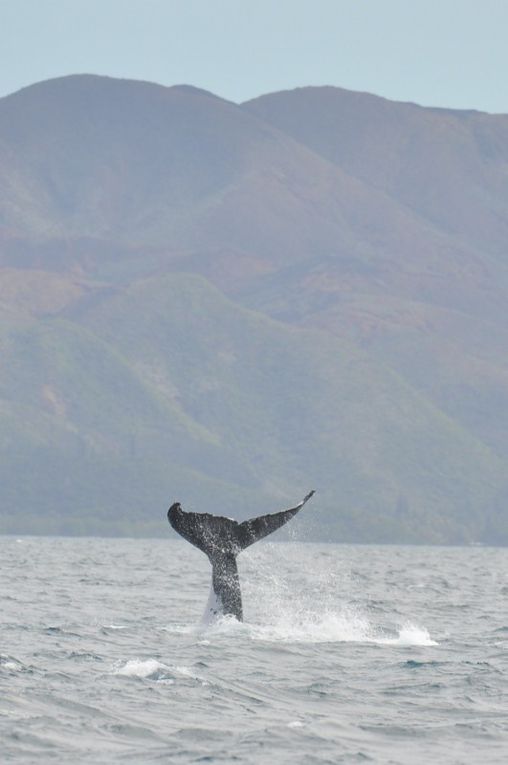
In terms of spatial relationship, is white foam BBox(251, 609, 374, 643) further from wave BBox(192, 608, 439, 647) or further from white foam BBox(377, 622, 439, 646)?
white foam BBox(377, 622, 439, 646)

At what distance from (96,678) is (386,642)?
30.0 ft

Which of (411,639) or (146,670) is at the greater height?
(146,670)

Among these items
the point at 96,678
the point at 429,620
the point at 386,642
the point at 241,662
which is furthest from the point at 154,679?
the point at 429,620

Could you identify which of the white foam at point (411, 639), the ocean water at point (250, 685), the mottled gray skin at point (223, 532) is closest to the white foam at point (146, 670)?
the ocean water at point (250, 685)

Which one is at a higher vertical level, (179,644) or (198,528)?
(198,528)

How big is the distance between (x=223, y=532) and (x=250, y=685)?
3940mm

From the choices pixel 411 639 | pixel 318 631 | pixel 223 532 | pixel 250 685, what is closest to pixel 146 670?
pixel 250 685

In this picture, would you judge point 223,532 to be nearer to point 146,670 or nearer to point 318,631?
point 146,670

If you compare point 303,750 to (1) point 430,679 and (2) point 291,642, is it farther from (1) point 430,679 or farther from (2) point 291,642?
(2) point 291,642

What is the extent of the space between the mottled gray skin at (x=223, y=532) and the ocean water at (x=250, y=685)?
1469 millimetres

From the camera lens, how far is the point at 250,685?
82.3 feet

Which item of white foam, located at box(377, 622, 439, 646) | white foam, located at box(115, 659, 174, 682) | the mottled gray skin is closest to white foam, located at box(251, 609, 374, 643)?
white foam, located at box(377, 622, 439, 646)

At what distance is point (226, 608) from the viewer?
31.0 metres

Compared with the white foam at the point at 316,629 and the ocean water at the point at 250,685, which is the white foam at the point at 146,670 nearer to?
the ocean water at the point at 250,685
